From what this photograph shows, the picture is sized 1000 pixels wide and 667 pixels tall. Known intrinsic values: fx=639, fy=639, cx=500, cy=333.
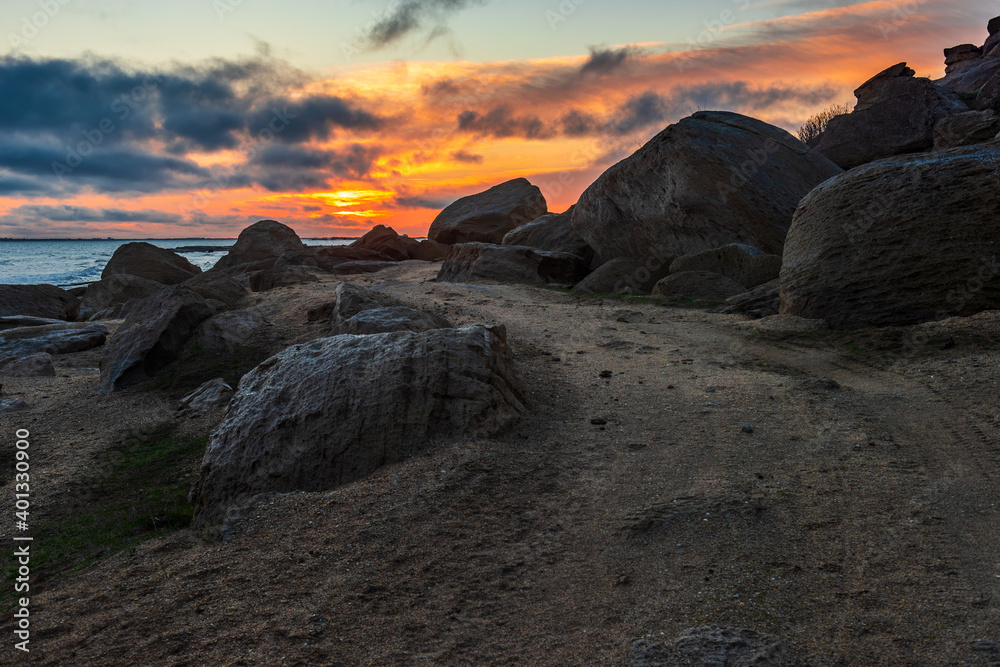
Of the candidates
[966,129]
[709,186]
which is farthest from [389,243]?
[966,129]

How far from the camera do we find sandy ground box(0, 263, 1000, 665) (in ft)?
11.9

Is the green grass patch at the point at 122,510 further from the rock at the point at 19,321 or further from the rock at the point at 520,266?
the rock at the point at 19,321

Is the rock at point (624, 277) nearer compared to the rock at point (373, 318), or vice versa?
the rock at point (373, 318)

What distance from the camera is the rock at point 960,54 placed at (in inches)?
1617

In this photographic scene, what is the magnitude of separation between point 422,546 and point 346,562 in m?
0.54

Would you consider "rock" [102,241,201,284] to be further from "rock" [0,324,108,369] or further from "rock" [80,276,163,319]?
"rock" [0,324,108,369]

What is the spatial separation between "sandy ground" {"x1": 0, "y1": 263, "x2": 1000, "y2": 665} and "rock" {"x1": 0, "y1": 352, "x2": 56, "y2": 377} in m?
5.58

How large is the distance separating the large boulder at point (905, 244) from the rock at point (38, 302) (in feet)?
77.3

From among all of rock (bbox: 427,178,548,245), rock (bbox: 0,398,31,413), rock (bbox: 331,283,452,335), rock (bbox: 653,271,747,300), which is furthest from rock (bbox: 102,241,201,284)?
rock (bbox: 653,271,747,300)

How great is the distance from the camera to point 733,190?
1620 cm

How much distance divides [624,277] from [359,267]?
55.5ft

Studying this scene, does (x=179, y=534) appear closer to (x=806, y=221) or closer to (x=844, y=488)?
(x=844, y=488)

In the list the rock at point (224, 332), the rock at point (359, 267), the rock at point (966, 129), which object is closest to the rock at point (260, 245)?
the rock at point (359, 267)

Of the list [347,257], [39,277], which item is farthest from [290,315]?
[39,277]
